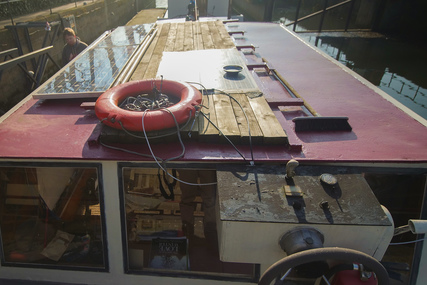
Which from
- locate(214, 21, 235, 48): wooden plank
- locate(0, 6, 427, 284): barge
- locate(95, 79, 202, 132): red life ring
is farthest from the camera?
locate(214, 21, 235, 48): wooden plank

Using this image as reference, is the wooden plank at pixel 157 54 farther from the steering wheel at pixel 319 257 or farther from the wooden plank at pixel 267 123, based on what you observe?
the steering wheel at pixel 319 257

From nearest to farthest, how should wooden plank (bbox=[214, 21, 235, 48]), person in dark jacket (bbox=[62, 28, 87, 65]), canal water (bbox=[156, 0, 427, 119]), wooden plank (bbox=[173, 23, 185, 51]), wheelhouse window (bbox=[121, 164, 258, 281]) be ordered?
wheelhouse window (bbox=[121, 164, 258, 281]) < wooden plank (bbox=[173, 23, 185, 51]) < wooden plank (bbox=[214, 21, 235, 48]) < person in dark jacket (bbox=[62, 28, 87, 65]) < canal water (bbox=[156, 0, 427, 119])

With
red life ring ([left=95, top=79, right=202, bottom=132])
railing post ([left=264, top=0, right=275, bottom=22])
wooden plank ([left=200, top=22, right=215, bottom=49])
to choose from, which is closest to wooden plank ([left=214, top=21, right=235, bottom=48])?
wooden plank ([left=200, top=22, right=215, bottom=49])

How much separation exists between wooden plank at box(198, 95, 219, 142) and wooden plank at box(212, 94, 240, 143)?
0.13 ft

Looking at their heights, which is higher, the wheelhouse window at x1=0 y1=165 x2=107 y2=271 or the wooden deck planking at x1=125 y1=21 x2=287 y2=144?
the wooden deck planking at x1=125 y1=21 x2=287 y2=144

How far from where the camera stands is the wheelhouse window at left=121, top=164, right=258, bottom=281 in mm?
2473

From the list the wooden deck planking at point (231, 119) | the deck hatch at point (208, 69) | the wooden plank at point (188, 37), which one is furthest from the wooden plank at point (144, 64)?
the wooden plank at point (188, 37)

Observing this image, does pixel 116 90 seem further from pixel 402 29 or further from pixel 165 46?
pixel 402 29

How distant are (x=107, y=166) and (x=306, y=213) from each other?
A: 1458 mm

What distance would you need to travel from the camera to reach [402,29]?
13445 millimetres

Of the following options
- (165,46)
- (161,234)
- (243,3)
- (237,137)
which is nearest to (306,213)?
(237,137)

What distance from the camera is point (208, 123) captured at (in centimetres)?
249

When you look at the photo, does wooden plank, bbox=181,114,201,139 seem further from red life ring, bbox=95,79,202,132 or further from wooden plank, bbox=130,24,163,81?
wooden plank, bbox=130,24,163,81

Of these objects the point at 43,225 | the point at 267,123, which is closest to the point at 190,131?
the point at 267,123
